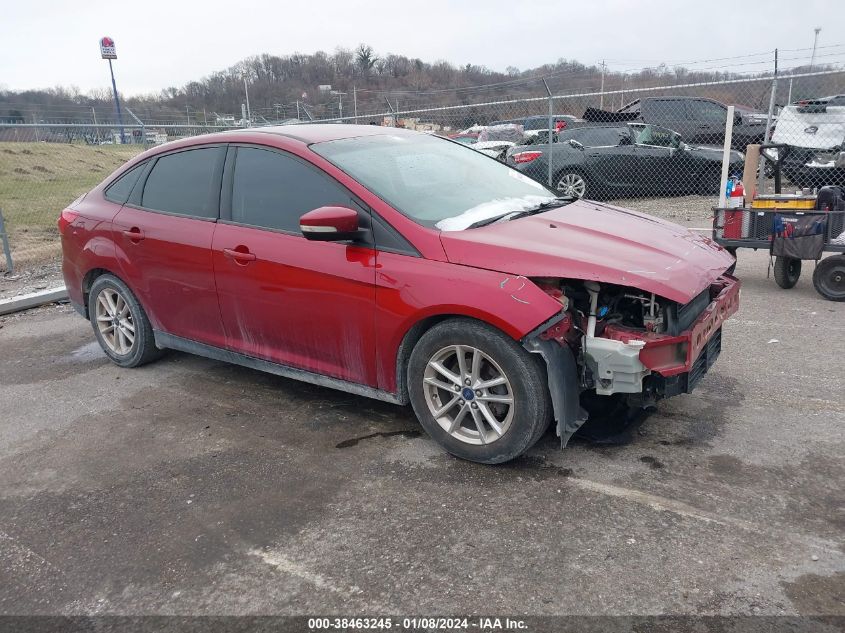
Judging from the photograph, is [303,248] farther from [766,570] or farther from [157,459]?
[766,570]

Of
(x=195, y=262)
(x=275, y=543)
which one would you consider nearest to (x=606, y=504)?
(x=275, y=543)

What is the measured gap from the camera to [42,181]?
49.6 feet

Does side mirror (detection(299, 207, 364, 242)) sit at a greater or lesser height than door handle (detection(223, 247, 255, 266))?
greater

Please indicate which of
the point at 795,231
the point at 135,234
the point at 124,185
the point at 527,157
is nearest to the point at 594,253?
the point at 135,234

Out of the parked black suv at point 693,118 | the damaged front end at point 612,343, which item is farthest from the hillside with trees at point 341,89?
the damaged front end at point 612,343

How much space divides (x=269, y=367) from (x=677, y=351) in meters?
2.37

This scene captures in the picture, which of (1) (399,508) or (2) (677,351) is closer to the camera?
(1) (399,508)

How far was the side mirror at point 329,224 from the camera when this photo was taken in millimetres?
3482

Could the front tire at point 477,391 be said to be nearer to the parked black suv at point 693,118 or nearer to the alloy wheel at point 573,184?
the alloy wheel at point 573,184

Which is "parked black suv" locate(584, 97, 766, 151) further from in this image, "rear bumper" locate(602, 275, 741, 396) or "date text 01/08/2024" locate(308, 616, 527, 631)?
"date text 01/08/2024" locate(308, 616, 527, 631)

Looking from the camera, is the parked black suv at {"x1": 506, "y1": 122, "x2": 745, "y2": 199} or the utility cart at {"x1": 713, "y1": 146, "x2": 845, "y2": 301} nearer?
the utility cart at {"x1": 713, "y1": 146, "x2": 845, "y2": 301}

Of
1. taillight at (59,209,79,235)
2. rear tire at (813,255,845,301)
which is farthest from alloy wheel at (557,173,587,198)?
taillight at (59,209,79,235)

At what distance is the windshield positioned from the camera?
3.72 metres

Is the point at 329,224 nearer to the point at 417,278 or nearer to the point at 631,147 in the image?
the point at 417,278
